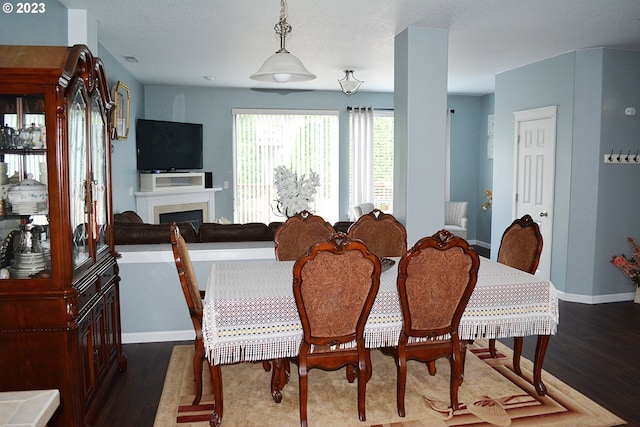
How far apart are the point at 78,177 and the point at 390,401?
2.21m

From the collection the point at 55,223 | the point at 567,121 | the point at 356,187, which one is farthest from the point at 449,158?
the point at 55,223

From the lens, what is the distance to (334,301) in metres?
2.66

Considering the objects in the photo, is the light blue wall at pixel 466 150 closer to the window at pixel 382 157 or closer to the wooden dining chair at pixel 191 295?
the window at pixel 382 157

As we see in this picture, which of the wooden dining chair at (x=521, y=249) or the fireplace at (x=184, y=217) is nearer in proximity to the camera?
the wooden dining chair at (x=521, y=249)

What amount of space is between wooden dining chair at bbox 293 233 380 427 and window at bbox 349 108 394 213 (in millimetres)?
6042

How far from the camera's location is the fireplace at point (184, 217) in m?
7.33

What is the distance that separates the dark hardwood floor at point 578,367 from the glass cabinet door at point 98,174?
0.95 m

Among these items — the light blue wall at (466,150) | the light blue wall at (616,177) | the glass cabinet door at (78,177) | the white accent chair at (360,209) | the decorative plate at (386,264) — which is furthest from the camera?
the light blue wall at (466,150)

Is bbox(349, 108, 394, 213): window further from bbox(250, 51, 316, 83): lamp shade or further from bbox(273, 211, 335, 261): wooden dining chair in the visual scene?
bbox(250, 51, 316, 83): lamp shade

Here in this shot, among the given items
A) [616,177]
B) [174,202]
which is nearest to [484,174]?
Answer: [616,177]

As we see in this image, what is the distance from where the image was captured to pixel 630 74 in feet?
18.0

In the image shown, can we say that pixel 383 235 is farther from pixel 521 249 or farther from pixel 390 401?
pixel 390 401

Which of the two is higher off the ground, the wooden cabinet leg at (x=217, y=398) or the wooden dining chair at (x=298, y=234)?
the wooden dining chair at (x=298, y=234)

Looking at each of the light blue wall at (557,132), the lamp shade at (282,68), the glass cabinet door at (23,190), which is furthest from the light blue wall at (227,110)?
the glass cabinet door at (23,190)
